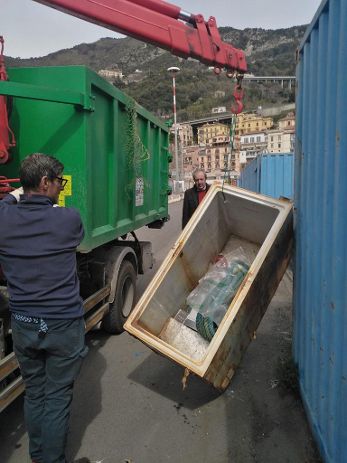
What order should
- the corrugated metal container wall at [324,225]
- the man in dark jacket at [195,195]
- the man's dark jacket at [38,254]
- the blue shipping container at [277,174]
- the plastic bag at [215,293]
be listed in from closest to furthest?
the corrugated metal container wall at [324,225], the man's dark jacket at [38,254], the plastic bag at [215,293], the man in dark jacket at [195,195], the blue shipping container at [277,174]

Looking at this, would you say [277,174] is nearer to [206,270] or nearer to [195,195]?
[195,195]

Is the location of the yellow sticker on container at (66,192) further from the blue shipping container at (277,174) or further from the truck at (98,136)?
the blue shipping container at (277,174)

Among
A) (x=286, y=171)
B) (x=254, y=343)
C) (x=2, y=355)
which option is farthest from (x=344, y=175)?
(x=286, y=171)

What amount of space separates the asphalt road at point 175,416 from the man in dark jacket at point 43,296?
20.4 inches

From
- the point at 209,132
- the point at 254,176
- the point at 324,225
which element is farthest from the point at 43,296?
the point at 209,132

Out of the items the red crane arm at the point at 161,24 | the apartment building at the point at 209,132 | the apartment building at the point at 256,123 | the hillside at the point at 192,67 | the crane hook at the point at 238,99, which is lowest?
the crane hook at the point at 238,99

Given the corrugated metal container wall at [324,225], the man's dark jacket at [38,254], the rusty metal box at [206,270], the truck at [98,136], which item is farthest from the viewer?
the truck at [98,136]

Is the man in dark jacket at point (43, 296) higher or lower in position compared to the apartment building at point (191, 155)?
lower

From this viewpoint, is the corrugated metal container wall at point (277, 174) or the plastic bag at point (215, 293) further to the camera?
the corrugated metal container wall at point (277, 174)

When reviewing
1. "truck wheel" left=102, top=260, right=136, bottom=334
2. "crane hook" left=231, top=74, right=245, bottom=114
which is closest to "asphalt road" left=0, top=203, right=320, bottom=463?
"truck wheel" left=102, top=260, right=136, bottom=334

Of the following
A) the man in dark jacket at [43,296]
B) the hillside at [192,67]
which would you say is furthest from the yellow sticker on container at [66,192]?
the hillside at [192,67]

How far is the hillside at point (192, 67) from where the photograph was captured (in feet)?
333

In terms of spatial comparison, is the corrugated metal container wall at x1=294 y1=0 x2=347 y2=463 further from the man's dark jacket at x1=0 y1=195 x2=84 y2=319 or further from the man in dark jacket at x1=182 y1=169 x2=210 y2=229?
the man in dark jacket at x1=182 y1=169 x2=210 y2=229

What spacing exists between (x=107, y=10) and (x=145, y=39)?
1.49 ft
